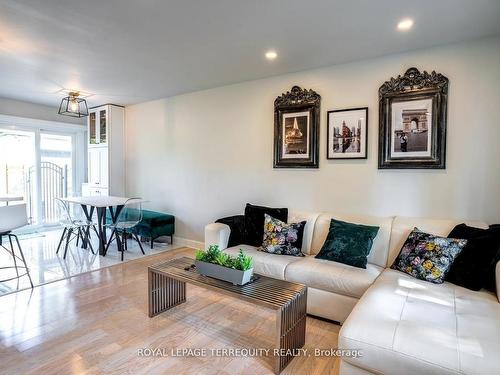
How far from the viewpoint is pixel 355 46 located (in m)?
2.85

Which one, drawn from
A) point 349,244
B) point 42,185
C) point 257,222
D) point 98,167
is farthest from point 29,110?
point 349,244

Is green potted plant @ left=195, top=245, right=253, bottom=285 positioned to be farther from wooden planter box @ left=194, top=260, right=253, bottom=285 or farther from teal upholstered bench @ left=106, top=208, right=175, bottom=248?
teal upholstered bench @ left=106, top=208, right=175, bottom=248

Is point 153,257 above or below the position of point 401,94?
below

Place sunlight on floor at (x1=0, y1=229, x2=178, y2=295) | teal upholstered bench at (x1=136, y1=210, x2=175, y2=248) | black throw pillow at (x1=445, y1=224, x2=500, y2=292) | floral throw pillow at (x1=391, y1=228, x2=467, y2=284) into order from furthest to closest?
1. teal upholstered bench at (x1=136, y1=210, x2=175, y2=248)
2. sunlight on floor at (x1=0, y1=229, x2=178, y2=295)
3. floral throw pillow at (x1=391, y1=228, x2=467, y2=284)
4. black throw pillow at (x1=445, y1=224, x2=500, y2=292)

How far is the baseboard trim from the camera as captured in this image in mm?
4707

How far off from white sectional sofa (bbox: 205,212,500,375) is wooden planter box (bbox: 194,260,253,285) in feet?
2.21

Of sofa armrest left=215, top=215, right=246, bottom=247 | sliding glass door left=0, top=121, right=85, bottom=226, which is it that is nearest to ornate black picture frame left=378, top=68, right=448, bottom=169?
sofa armrest left=215, top=215, right=246, bottom=247

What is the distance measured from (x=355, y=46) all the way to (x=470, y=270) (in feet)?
7.12

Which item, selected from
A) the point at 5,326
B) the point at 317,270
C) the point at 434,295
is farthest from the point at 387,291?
the point at 5,326

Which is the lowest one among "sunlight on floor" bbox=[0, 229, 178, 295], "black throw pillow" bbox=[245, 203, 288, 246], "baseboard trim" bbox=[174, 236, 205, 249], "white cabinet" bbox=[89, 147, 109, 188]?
"sunlight on floor" bbox=[0, 229, 178, 295]

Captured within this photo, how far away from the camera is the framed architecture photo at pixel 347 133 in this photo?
3199 millimetres

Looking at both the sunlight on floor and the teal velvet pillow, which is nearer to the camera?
the teal velvet pillow

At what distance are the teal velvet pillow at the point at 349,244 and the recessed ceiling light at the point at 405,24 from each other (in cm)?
175

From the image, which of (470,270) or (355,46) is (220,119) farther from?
(470,270)
